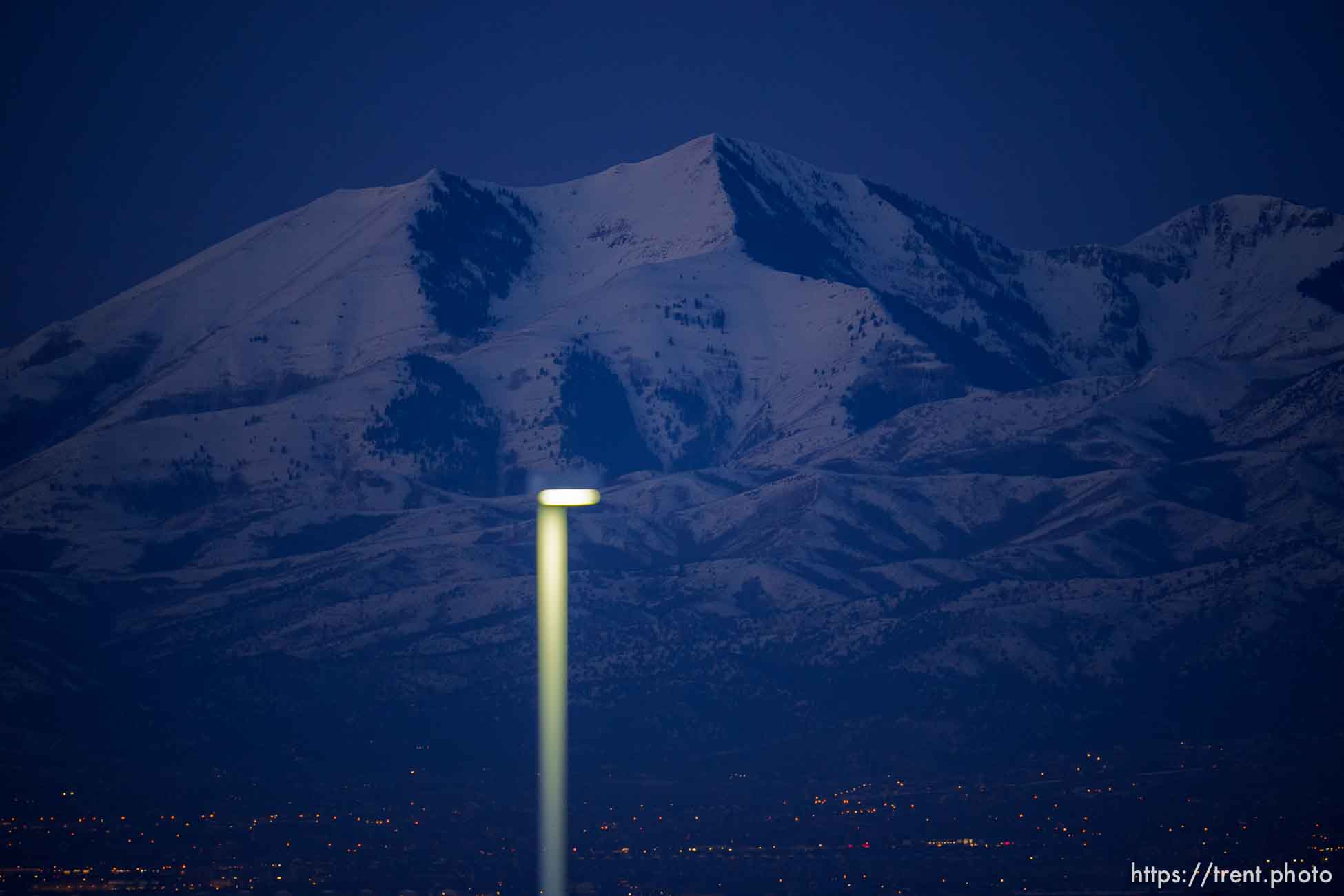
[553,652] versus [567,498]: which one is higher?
[567,498]

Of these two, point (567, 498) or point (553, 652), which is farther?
point (567, 498)

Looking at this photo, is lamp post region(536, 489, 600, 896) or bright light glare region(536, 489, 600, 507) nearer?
lamp post region(536, 489, 600, 896)

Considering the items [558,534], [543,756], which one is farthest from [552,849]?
[558,534]

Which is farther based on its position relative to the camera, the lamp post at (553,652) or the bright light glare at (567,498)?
the bright light glare at (567,498)

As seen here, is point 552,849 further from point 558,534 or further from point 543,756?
point 558,534

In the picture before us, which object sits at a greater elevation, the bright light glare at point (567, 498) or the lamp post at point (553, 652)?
the bright light glare at point (567, 498)

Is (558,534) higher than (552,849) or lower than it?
higher

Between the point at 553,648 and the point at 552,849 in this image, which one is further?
the point at 552,849

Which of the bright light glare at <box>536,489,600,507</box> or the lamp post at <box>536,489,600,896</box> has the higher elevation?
the bright light glare at <box>536,489,600,507</box>
